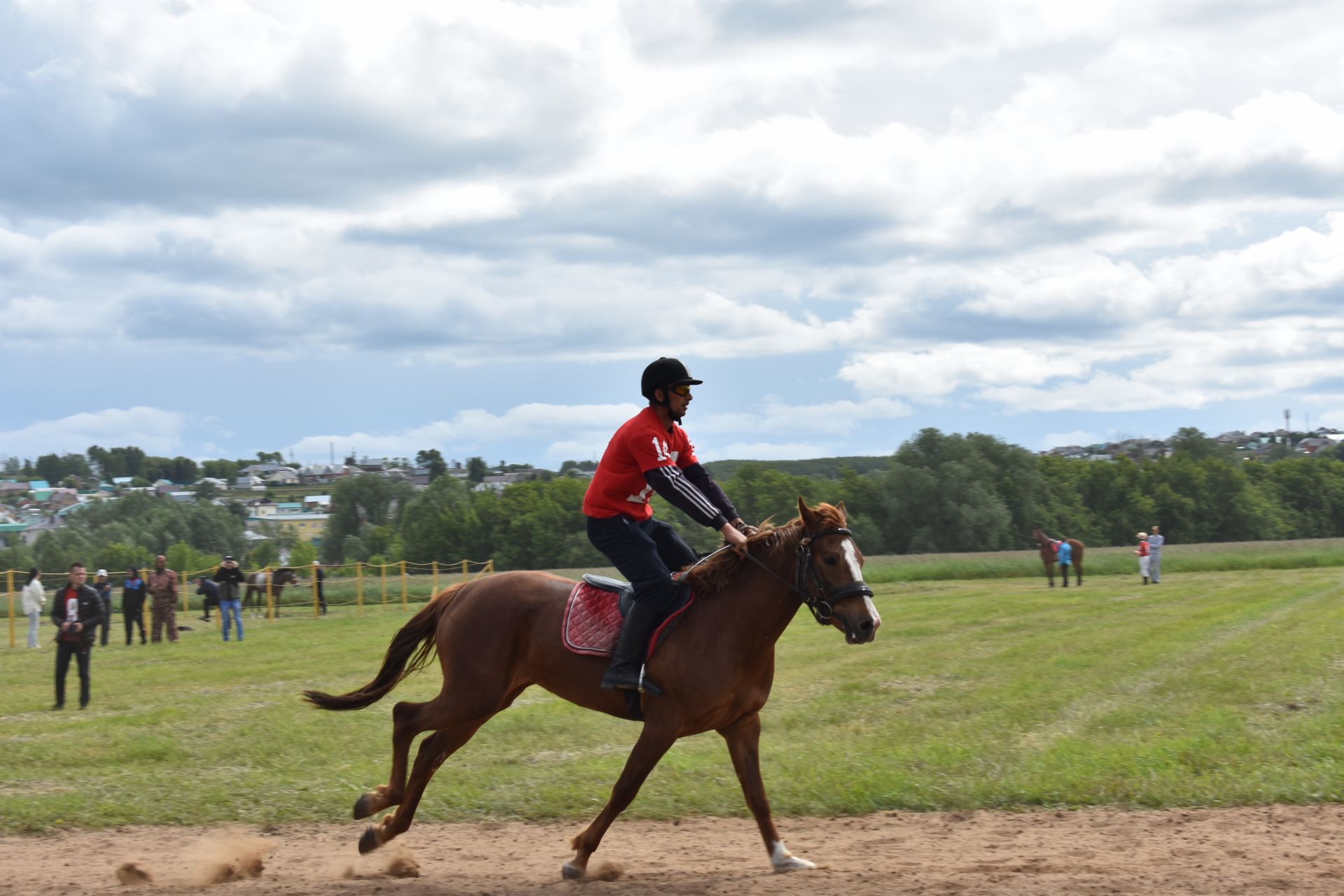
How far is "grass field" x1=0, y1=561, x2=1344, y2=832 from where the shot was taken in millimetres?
9641

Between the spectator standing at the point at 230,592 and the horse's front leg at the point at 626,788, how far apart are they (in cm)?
2384

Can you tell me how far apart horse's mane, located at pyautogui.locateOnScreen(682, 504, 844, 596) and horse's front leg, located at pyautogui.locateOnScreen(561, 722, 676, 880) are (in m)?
0.93

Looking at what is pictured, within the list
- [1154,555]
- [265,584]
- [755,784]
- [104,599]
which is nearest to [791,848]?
[755,784]

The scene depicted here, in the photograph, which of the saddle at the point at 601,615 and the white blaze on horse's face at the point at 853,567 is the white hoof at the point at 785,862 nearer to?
the saddle at the point at 601,615

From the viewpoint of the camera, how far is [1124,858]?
24.2 ft

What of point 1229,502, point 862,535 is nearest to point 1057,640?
point 862,535

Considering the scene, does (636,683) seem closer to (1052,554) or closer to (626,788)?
(626,788)

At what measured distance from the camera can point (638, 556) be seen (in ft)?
24.8

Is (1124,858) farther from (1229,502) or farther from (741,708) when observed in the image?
(1229,502)

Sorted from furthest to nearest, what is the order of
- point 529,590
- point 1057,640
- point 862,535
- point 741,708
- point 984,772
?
point 862,535 < point 1057,640 < point 984,772 < point 529,590 < point 741,708

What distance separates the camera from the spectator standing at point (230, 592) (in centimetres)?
2900

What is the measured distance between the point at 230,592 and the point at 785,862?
24.6 m

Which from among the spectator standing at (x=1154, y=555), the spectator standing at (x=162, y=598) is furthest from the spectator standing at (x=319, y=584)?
the spectator standing at (x=1154, y=555)

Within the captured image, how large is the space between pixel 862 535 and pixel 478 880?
70666 mm
